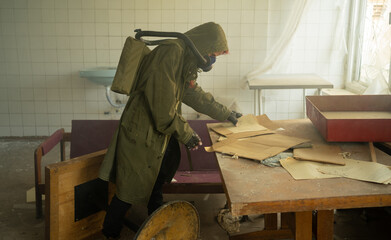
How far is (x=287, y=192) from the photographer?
1.49m

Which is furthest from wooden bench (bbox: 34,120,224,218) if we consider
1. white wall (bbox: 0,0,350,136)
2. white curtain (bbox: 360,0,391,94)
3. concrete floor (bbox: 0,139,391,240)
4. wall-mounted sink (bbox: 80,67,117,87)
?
white wall (bbox: 0,0,350,136)

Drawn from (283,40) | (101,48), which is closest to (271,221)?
(283,40)

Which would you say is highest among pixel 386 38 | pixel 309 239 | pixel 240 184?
pixel 386 38

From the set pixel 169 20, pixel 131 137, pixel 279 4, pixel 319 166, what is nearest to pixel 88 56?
pixel 169 20

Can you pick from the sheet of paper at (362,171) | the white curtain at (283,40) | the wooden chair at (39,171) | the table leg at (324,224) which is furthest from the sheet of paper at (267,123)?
the white curtain at (283,40)

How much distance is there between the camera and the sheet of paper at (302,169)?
1628 mm

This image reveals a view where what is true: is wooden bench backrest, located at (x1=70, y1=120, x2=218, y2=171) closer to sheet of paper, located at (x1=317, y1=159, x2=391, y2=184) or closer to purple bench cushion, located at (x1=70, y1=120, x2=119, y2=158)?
purple bench cushion, located at (x1=70, y1=120, x2=119, y2=158)

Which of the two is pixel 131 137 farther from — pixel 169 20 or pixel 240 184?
pixel 169 20

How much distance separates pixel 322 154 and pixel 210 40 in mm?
820

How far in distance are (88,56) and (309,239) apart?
3.95 m

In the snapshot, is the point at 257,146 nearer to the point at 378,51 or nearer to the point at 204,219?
the point at 204,219

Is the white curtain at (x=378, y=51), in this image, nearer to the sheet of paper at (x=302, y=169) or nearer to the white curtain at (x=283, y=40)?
the white curtain at (x=283, y=40)

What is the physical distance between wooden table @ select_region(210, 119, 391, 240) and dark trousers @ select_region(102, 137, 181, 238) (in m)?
0.48

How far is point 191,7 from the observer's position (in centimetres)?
484
